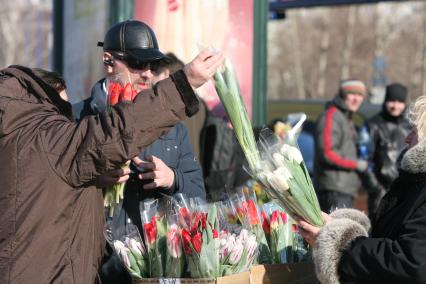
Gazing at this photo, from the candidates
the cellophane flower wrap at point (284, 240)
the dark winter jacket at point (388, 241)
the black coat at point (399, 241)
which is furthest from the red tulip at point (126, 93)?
the black coat at point (399, 241)

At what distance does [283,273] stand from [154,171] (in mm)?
680

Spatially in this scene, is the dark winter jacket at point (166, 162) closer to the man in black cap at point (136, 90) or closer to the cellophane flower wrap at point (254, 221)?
the man in black cap at point (136, 90)

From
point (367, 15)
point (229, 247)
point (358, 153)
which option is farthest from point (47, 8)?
point (367, 15)

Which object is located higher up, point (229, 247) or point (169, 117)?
point (169, 117)

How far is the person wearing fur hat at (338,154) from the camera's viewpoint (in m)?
6.93

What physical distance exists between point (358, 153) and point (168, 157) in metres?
4.11

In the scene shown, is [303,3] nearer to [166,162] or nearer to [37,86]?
[166,162]

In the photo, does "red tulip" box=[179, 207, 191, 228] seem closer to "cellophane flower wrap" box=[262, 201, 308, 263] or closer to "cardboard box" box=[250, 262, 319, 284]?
"cardboard box" box=[250, 262, 319, 284]

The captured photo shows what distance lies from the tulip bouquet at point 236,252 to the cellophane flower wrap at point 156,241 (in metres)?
0.23

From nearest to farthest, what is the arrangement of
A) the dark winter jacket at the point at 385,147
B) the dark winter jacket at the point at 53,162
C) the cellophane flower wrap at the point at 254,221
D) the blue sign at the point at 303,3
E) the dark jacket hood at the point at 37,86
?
the dark winter jacket at the point at 53,162 < the dark jacket hood at the point at 37,86 < the cellophane flower wrap at the point at 254,221 < the dark winter jacket at the point at 385,147 < the blue sign at the point at 303,3

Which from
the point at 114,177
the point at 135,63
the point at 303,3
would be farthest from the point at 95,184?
the point at 303,3

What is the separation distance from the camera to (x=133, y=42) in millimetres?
3520

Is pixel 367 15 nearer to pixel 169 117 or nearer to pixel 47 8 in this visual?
pixel 47 8

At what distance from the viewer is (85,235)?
288cm
